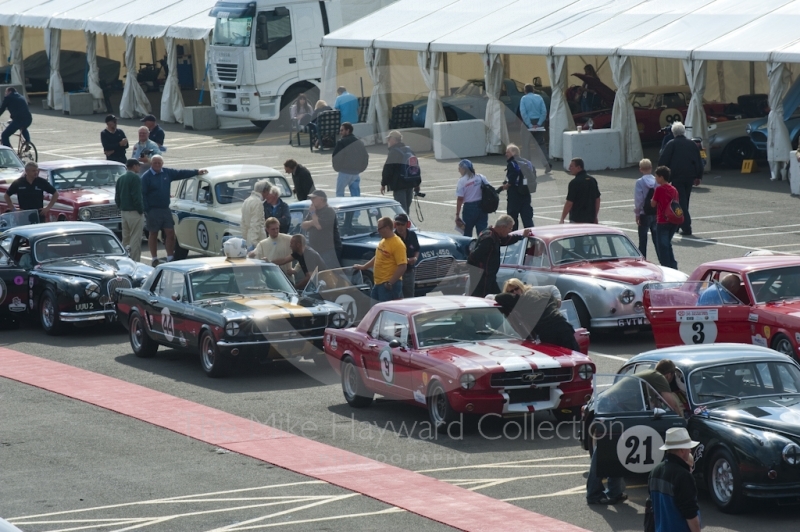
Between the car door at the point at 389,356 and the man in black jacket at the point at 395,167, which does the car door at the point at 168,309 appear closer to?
the car door at the point at 389,356

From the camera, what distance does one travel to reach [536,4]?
3459 cm

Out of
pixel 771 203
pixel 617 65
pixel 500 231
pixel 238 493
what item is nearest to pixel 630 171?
pixel 617 65

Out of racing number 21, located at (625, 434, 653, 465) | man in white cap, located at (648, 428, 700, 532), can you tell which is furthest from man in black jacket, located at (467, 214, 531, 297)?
man in white cap, located at (648, 428, 700, 532)

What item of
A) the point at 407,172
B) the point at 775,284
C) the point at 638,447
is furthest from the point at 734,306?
the point at 407,172

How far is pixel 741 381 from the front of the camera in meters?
10.8

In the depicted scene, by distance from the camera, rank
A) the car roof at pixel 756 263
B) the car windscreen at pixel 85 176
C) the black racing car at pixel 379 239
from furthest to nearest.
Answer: the car windscreen at pixel 85 176 → the black racing car at pixel 379 239 → the car roof at pixel 756 263

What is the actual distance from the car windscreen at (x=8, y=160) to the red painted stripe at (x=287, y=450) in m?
11.4

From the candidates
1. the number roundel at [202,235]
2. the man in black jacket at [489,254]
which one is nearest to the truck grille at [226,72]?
the number roundel at [202,235]

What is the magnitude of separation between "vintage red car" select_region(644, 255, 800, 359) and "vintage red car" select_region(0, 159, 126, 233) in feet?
39.9

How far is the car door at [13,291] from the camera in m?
18.7

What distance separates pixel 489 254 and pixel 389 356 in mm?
3837

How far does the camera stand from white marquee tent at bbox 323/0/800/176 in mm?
27516

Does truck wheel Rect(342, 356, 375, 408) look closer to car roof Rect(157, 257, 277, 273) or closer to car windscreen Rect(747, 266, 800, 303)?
car roof Rect(157, 257, 277, 273)

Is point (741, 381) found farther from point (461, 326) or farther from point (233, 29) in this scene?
point (233, 29)
